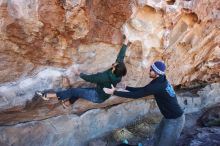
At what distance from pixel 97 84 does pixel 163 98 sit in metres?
1.19

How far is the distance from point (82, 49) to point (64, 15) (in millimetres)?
732

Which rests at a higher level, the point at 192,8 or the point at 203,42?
the point at 192,8

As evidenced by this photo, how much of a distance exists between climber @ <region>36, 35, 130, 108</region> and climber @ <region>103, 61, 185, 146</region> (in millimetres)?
391

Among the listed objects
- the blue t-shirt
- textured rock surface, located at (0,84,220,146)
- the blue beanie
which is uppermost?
the blue beanie

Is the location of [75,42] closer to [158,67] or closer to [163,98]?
[158,67]

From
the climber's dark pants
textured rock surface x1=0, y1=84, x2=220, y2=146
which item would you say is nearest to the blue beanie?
the climber's dark pants

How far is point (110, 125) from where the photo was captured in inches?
295

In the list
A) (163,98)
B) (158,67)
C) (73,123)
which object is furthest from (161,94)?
(73,123)

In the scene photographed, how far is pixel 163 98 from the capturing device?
5504 millimetres

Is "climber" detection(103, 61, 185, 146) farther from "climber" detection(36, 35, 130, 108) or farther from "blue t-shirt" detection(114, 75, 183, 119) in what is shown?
"climber" detection(36, 35, 130, 108)

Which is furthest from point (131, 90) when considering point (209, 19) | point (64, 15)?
point (209, 19)

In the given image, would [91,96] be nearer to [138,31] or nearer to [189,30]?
[138,31]

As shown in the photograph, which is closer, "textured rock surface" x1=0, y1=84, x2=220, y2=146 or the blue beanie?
the blue beanie

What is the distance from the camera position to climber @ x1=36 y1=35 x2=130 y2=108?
5965mm
